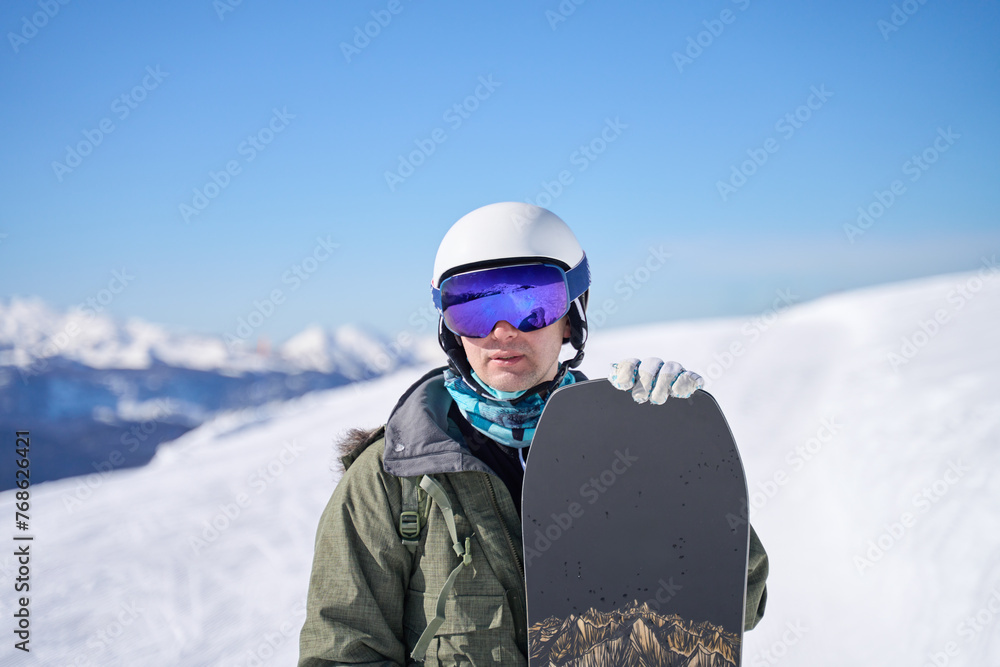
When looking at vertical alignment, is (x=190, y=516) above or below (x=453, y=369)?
below

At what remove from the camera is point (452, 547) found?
1.37 m

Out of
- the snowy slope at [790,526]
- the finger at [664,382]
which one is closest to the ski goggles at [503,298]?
the finger at [664,382]

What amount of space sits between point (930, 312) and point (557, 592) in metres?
6.48

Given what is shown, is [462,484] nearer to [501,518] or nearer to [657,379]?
[501,518]

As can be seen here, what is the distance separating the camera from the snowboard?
1463 millimetres

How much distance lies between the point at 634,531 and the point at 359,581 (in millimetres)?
682

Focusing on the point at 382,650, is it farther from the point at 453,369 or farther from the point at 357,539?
the point at 453,369

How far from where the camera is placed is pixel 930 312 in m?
6.23

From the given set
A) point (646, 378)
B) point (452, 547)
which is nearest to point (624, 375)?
point (646, 378)

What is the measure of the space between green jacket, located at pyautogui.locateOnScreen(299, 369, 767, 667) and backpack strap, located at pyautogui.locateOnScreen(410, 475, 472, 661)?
0.01 meters

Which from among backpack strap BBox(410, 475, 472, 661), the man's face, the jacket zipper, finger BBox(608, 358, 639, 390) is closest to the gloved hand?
finger BBox(608, 358, 639, 390)

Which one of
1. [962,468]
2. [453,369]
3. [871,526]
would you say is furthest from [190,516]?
[962,468]

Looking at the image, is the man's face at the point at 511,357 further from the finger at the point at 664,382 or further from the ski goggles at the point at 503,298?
the finger at the point at 664,382

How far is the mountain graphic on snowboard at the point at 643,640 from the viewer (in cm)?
146
